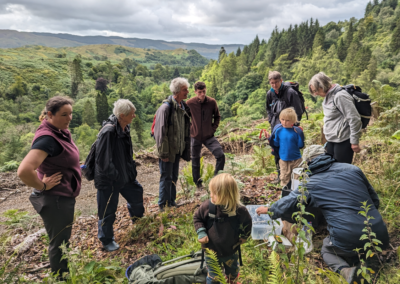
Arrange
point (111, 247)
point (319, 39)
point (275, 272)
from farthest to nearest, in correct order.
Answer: point (319, 39) < point (111, 247) < point (275, 272)

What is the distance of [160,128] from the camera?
3.96m

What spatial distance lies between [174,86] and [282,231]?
279 cm

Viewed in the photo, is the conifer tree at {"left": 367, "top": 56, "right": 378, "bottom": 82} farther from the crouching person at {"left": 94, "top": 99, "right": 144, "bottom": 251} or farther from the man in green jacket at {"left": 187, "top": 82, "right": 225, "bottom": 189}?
the crouching person at {"left": 94, "top": 99, "right": 144, "bottom": 251}

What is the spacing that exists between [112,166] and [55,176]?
706 mm

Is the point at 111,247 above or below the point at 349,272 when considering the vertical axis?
below

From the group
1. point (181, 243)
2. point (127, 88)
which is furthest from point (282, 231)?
point (127, 88)

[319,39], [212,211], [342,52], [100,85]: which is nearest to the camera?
[212,211]

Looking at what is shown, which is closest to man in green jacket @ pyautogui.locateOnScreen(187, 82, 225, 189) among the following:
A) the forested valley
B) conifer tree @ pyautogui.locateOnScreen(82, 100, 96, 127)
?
the forested valley

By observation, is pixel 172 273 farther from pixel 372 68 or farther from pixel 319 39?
pixel 319 39

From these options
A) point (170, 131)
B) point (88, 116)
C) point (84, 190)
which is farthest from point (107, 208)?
point (88, 116)

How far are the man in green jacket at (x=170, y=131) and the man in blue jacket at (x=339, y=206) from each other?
199 centimetres

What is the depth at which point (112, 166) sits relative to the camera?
310 centimetres

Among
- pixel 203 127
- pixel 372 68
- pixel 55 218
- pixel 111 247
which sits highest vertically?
pixel 372 68

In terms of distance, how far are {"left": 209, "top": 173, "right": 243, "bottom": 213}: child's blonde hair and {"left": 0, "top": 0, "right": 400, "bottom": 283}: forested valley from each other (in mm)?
636
